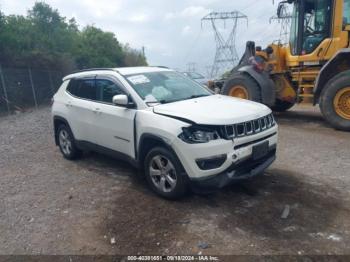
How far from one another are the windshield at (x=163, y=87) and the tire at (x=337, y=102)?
4043mm

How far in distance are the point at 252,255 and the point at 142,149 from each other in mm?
2070

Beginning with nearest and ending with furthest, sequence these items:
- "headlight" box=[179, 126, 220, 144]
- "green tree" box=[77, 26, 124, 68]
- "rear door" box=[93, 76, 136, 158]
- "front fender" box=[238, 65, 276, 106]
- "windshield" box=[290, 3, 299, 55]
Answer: "headlight" box=[179, 126, 220, 144]
"rear door" box=[93, 76, 136, 158]
"windshield" box=[290, 3, 299, 55]
"front fender" box=[238, 65, 276, 106]
"green tree" box=[77, 26, 124, 68]

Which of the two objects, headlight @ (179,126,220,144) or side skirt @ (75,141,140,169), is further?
side skirt @ (75,141,140,169)

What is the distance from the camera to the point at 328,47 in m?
8.27

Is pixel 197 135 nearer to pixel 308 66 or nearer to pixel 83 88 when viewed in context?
pixel 83 88

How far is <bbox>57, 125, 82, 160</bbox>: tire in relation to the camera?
617 cm

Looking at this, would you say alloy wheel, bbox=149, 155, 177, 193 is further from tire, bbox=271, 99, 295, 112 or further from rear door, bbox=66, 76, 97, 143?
tire, bbox=271, 99, 295, 112

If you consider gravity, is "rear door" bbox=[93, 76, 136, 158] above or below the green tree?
below

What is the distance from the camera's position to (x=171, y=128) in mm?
3904

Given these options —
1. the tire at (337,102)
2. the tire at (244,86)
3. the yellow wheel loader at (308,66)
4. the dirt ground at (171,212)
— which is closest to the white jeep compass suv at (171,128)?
the dirt ground at (171,212)

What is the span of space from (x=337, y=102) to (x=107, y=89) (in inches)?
226

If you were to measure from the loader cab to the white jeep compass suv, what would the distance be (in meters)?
4.84

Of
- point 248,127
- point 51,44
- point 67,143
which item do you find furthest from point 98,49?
point 248,127

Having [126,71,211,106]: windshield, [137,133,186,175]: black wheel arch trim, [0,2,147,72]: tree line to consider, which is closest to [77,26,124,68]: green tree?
[0,2,147,72]: tree line
